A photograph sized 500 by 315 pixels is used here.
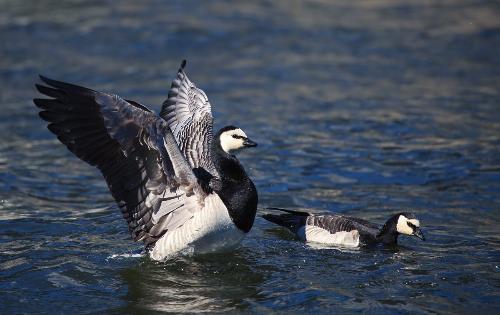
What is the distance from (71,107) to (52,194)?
3.74 metres

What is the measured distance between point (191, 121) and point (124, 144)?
2.47 m

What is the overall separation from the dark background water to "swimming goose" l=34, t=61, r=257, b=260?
40cm

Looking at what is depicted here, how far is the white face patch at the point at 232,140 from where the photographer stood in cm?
927

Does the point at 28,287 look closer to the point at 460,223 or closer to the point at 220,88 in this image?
the point at 460,223

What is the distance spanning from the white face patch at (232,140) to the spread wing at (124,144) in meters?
0.68

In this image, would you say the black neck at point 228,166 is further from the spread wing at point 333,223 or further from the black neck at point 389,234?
the black neck at point 389,234

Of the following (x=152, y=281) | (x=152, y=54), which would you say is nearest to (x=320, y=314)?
(x=152, y=281)

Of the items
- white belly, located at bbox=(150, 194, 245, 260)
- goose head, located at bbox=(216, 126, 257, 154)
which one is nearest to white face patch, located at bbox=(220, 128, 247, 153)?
goose head, located at bbox=(216, 126, 257, 154)

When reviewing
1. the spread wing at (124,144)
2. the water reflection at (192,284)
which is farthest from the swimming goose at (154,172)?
the water reflection at (192,284)

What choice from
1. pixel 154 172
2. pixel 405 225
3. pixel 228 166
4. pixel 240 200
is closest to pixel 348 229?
pixel 405 225

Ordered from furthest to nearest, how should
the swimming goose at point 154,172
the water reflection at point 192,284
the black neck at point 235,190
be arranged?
the black neck at point 235,190
the swimming goose at point 154,172
the water reflection at point 192,284

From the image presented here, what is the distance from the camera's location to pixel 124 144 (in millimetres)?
8445

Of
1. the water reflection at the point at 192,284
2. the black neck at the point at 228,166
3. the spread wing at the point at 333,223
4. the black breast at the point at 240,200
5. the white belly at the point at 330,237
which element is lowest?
the water reflection at the point at 192,284

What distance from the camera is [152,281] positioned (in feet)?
29.2
